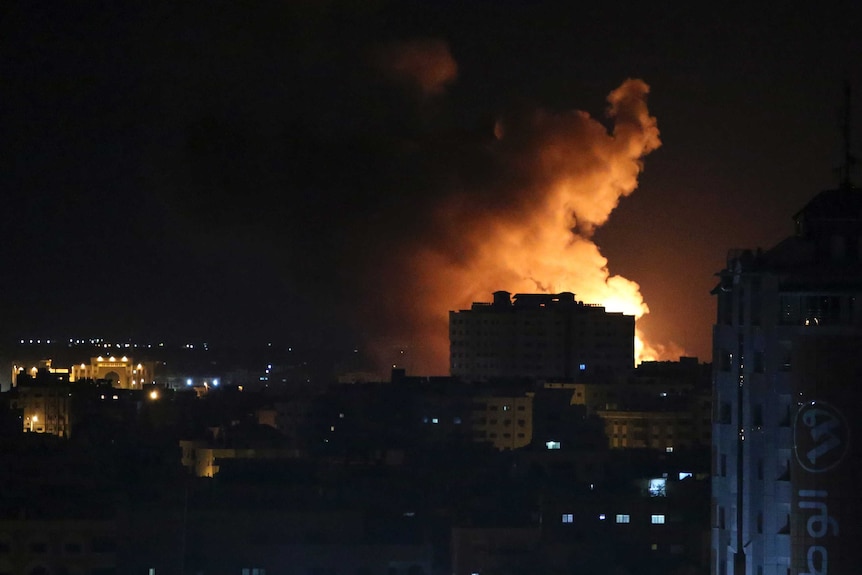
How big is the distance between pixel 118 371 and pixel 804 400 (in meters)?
67.7

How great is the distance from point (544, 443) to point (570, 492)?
11.6 metres

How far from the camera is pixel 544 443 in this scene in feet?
138

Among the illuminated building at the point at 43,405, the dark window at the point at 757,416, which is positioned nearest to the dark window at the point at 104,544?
the dark window at the point at 757,416

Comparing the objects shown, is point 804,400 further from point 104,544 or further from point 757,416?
point 104,544

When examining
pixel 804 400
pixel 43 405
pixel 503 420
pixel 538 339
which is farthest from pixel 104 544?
pixel 538 339

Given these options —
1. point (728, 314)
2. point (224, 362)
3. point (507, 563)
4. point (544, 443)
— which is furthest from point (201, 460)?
point (224, 362)

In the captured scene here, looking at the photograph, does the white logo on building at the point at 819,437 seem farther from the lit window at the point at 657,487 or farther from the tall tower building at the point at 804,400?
the lit window at the point at 657,487

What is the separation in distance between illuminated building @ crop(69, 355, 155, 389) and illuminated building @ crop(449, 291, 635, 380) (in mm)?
13845

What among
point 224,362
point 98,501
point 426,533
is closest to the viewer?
point 426,533

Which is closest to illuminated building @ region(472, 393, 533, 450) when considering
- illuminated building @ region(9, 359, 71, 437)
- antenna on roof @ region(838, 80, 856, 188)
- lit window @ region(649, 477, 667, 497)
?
illuminated building @ region(9, 359, 71, 437)

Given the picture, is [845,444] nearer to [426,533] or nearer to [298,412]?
[426,533]

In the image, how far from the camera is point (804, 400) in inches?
423

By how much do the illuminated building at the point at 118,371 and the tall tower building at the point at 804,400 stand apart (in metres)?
63.9

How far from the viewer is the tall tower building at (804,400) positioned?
1068 cm
